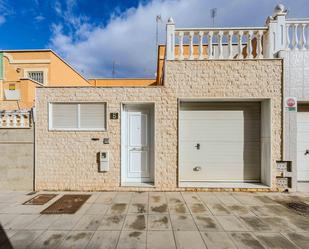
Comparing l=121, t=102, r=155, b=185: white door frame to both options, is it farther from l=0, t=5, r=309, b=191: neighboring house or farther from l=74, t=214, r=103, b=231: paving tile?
l=74, t=214, r=103, b=231: paving tile

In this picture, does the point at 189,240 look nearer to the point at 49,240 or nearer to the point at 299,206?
the point at 49,240

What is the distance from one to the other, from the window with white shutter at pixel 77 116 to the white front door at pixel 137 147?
0.78 meters

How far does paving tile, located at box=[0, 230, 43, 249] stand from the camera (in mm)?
2691

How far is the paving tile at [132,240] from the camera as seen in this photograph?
8.82 feet

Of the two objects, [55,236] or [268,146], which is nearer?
[55,236]

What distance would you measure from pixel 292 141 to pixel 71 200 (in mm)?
6111

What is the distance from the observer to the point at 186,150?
5449mm

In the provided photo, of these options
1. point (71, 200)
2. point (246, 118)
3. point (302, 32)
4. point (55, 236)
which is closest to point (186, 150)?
point (246, 118)

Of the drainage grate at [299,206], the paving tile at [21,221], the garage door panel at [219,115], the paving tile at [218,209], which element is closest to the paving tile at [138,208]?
the paving tile at [218,209]

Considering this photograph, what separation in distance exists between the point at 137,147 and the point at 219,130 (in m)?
2.55

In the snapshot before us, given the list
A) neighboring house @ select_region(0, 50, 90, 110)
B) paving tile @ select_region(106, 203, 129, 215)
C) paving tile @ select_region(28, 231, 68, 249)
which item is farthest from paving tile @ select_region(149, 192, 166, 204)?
neighboring house @ select_region(0, 50, 90, 110)

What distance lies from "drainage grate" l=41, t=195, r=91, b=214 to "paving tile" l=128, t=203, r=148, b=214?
120 cm

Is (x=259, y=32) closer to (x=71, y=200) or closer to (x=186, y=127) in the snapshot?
(x=186, y=127)

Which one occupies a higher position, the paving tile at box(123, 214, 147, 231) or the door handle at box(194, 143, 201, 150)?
the door handle at box(194, 143, 201, 150)
